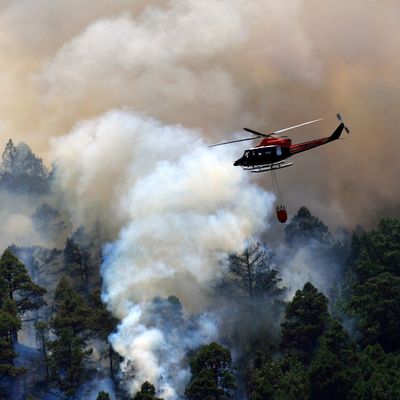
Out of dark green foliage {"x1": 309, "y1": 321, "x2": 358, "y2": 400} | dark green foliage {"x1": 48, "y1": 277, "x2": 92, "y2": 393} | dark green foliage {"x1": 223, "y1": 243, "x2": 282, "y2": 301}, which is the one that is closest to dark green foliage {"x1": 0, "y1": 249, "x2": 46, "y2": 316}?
dark green foliage {"x1": 48, "y1": 277, "x2": 92, "y2": 393}

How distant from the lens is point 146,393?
14675 centimetres

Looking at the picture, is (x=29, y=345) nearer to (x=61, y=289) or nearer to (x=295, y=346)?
(x=61, y=289)

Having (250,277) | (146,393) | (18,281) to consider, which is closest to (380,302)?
(250,277)

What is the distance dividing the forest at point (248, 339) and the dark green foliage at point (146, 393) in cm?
10

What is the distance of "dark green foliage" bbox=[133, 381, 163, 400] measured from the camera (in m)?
146

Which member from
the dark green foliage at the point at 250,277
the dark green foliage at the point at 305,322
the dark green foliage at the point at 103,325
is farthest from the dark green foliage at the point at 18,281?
the dark green foliage at the point at 305,322

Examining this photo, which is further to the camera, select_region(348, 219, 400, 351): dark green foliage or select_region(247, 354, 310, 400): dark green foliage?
select_region(348, 219, 400, 351): dark green foliage

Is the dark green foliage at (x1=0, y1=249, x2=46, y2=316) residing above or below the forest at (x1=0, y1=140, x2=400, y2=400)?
above

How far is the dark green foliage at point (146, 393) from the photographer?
14612 cm

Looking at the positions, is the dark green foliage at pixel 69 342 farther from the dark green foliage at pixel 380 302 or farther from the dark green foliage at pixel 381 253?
the dark green foliage at pixel 381 253

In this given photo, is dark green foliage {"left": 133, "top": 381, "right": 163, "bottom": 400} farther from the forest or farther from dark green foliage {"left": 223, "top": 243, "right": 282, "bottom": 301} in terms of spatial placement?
dark green foliage {"left": 223, "top": 243, "right": 282, "bottom": 301}

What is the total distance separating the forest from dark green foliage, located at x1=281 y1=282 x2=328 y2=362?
116 millimetres

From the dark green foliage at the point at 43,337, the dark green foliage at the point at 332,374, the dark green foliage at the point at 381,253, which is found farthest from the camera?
the dark green foliage at the point at 381,253

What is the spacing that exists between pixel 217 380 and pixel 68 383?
18.2 m
